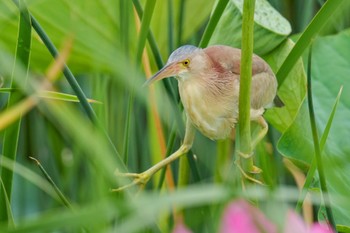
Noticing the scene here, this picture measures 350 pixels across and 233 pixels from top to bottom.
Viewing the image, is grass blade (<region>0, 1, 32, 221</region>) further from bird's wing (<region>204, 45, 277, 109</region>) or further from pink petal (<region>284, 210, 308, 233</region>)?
pink petal (<region>284, 210, 308, 233</region>)

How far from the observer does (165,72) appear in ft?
2.44

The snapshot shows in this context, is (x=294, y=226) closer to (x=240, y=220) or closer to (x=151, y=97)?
(x=240, y=220)

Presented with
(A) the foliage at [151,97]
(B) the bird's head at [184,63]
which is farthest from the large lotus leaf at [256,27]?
(B) the bird's head at [184,63]

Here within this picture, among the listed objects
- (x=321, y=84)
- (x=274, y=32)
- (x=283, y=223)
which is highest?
(x=283, y=223)

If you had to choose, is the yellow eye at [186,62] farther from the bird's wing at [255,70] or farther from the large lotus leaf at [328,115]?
the large lotus leaf at [328,115]

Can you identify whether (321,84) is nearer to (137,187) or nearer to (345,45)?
(345,45)

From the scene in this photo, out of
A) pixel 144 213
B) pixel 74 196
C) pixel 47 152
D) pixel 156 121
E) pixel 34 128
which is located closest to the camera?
pixel 144 213

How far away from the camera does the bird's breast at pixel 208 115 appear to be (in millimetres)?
776

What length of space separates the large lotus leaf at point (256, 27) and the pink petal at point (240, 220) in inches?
22.2

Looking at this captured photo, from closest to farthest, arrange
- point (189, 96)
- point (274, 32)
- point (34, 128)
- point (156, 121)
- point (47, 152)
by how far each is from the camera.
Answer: point (189, 96) → point (274, 32) → point (156, 121) → point (47, 152) → point (34, 128)

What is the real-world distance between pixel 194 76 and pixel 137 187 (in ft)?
0.43

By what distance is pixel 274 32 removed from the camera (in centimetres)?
90

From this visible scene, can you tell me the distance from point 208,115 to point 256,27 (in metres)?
0.15

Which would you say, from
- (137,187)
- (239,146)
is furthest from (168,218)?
(239,146)
